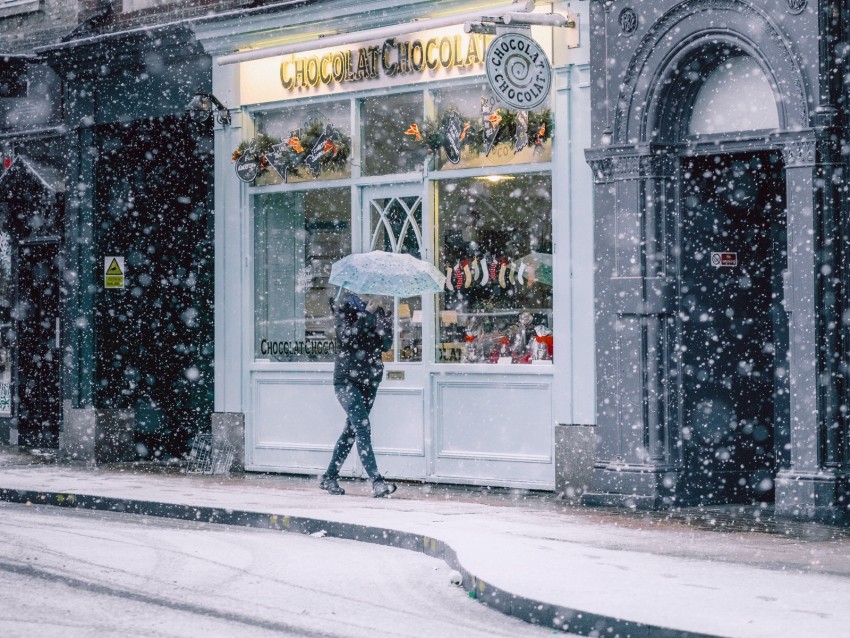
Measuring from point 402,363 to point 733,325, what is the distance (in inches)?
129

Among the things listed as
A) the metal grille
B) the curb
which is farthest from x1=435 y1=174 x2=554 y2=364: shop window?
the curb

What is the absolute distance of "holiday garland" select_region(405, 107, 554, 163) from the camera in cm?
1332

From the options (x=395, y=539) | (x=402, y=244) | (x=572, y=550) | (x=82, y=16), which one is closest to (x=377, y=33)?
(x=402, y=244)

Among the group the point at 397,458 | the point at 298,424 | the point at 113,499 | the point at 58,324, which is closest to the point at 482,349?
the point at 397,458

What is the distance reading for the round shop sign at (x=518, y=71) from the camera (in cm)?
1288

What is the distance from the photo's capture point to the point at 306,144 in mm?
15070

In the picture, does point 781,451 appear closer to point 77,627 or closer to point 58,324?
point 77,627

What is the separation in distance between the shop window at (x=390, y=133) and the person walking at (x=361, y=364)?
6.35 feet

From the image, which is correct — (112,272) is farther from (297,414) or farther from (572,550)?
(572,550)

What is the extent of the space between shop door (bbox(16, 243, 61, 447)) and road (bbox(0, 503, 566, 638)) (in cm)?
704

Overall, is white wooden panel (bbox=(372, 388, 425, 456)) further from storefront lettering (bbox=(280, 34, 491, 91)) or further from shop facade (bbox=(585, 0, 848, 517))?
storefront lettering (bbox=(280, 34, 491, 91))

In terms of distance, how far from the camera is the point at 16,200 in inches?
726

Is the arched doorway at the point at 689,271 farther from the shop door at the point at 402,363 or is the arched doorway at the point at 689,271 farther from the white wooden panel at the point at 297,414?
the white wooden panel at the point at 297,414

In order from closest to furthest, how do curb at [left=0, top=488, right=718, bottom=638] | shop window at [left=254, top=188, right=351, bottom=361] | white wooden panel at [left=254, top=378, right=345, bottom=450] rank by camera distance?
curb at [left=0, top=488, right=718, bottom=638] < white wooden panel at [left=254, top=378, right=345, bottom=450] < shop window at [left=254, top=188, right=351, bottom=361]
